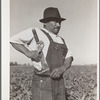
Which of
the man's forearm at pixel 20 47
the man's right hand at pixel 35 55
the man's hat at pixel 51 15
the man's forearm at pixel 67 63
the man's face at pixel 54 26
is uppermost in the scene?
the man's hat at pixel 51 15

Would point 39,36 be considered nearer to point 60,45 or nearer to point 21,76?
point 60,45

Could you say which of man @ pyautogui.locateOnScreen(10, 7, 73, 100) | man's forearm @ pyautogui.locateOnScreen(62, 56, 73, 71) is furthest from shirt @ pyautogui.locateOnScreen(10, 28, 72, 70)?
man's forearm @ pyautogui.locateOnScreen(62, 56, 73, 71)

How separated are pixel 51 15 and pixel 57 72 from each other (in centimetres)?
30

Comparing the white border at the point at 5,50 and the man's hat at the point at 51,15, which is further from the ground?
the man's hat at the point at 51,15

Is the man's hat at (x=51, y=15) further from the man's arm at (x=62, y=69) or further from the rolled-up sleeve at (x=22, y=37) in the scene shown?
the man's arm at (x=62, y=69)

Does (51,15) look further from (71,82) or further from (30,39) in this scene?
(71,82)

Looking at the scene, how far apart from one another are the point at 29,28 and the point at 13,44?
12cm

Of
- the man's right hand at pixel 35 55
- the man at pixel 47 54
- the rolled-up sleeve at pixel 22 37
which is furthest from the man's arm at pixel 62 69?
the rolled-up sleeve at pixel 22 37

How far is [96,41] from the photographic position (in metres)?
1.52

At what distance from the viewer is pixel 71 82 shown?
1473mm

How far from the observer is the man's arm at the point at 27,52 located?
4.66 ft

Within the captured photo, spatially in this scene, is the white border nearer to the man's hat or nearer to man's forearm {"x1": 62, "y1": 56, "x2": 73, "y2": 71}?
the man's hat

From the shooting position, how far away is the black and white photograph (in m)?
1.42

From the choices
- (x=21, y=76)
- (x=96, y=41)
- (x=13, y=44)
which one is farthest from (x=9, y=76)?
(x=96, y=41)
